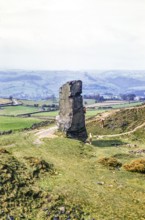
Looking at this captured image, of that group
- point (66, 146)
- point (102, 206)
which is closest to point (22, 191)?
point (102, 206)

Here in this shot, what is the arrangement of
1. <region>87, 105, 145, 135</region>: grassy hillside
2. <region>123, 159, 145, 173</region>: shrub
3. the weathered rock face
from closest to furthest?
<region>123, 159, 145, 173</region>: shrub, the weathered rock face, <region>87, 105, 145, 135</region>: grassy hillside

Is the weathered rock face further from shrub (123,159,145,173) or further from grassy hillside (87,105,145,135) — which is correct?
shrub (123,159,145,173)

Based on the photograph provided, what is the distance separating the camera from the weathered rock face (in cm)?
6956

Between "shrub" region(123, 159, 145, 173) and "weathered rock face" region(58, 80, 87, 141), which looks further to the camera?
"weathered rock face" region(58, 80, 87, 141)

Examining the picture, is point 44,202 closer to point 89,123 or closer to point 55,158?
point 55,158

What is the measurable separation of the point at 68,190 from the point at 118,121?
55884 mm

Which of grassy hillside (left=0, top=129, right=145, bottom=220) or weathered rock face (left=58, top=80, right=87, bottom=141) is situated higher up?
weathered rock face (left=58, top=80, right=87, bottom=141)

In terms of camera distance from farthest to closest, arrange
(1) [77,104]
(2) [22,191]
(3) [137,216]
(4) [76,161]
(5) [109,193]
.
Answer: (1) [77,104] < (4) [76,161] < (5) [109,193] < (2) [22,191] < (3) [137,216]

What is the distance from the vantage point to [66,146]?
58.7m

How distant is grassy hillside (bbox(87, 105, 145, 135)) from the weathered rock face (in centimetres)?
1528

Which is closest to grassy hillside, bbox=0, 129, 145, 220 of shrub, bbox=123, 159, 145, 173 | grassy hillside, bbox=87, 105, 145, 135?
shrub, bbox=123, 159, 145, 173

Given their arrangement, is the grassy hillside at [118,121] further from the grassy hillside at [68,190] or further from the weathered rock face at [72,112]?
the grassy hillside at [68,190]

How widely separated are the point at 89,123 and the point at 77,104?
22.0 m

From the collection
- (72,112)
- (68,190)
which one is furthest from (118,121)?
(68,190)
